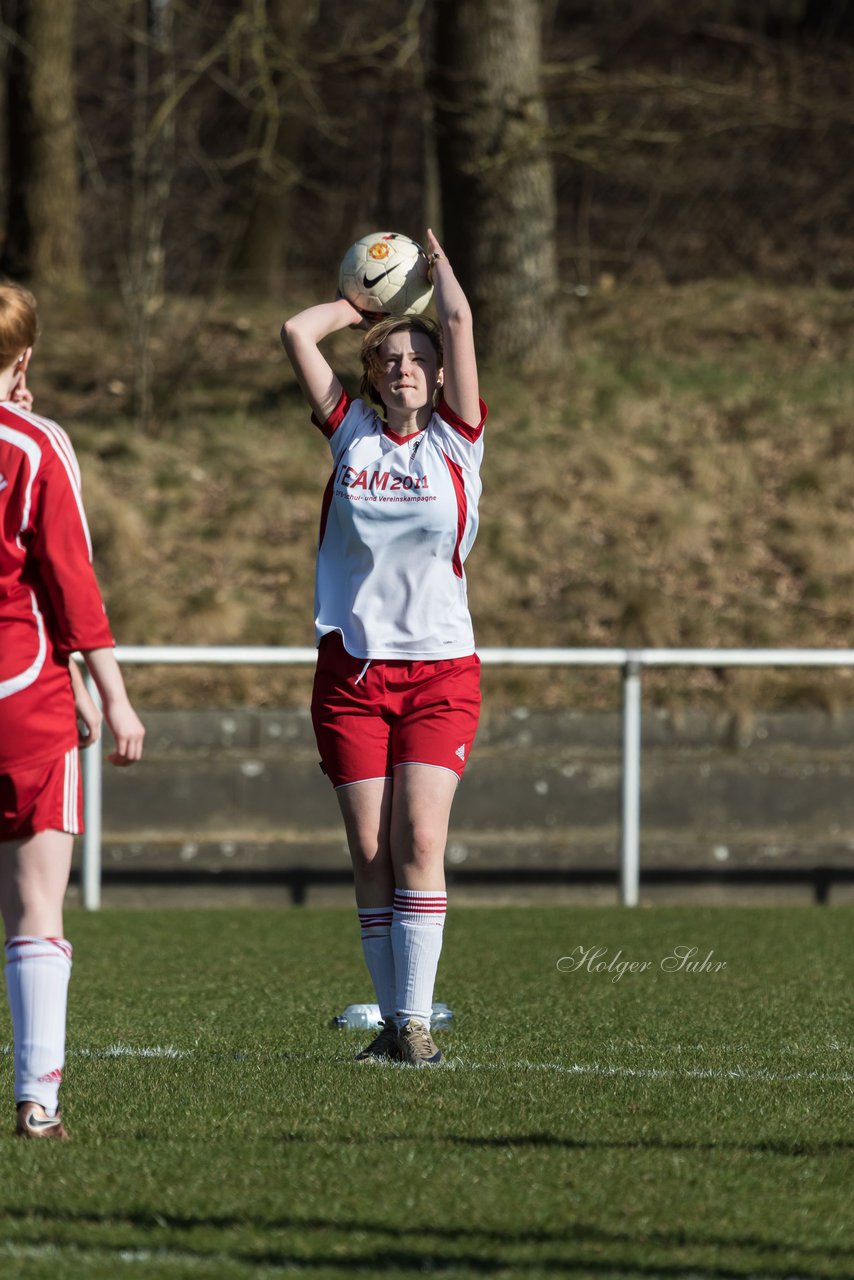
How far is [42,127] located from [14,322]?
13503 mm

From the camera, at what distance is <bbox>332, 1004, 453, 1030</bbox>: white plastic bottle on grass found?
542 centimetres

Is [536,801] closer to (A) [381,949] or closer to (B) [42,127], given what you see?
(A) [381,949]

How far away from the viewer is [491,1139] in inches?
147

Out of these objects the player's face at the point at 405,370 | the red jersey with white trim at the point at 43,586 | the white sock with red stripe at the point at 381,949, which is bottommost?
the white sock with red stripe at the point at 381,949

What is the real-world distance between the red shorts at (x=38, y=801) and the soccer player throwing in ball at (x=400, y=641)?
1.22 m

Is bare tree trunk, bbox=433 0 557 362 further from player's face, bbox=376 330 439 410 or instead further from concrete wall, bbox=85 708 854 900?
player's face, bbox=376 330 439 410

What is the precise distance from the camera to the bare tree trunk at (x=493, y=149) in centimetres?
1495

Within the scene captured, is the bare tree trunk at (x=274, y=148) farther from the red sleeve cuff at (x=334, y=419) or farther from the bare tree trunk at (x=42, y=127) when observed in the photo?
the red sleeve cuff at (x=334, y=419)

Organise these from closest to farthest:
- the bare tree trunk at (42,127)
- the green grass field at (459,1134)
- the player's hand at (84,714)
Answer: the green grass field at (459,1134) → the player's hand at (84,714) → the bare tree trunk at (42,127)

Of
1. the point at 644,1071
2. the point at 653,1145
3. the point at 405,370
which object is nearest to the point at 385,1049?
the point at 644,1071

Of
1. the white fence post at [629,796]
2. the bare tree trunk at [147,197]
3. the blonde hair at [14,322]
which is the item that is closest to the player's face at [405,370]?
the blonde hair at [14,322]

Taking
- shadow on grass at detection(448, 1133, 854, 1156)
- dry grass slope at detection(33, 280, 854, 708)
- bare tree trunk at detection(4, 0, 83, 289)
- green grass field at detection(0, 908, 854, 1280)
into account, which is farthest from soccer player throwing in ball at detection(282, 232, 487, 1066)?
bare tree trunk at detection(4, 0, 83, 289)

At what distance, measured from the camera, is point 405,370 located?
4.83 meters

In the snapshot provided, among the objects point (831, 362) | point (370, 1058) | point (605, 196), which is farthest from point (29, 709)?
point (605, 196)
